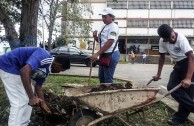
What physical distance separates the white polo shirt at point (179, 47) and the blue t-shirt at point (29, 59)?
88.8 inches

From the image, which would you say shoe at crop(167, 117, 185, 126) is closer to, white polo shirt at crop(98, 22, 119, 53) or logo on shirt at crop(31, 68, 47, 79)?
white polo shirt at crop(98, 22, 119, 53)

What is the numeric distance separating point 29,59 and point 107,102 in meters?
1.31

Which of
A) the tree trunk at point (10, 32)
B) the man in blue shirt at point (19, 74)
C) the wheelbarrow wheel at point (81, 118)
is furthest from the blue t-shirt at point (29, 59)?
the tree trunk at point (10, 32)

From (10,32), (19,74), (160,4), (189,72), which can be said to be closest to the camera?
(19,74)

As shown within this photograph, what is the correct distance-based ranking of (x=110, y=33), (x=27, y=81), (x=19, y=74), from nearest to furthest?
(x=27, y=81) < (x=19, y=74) < (x=110, y=33)

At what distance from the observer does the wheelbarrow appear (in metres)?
A: 5.17

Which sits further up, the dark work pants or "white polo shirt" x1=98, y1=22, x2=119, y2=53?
"white polo shirt" x1=98, y1=22, x2=119, y2=53

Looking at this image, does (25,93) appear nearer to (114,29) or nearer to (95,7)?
(114,29)

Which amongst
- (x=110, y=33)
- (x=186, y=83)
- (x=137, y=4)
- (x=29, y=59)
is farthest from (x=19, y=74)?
(x=137, y=4)

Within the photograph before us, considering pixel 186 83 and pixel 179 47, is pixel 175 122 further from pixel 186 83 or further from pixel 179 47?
pixel 179 47

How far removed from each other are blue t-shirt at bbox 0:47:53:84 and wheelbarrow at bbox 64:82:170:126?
0.62 metres

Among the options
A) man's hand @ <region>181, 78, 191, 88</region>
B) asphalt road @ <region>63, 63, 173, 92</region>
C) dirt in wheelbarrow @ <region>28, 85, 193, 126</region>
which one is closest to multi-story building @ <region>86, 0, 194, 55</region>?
asphalt road @ <region>63, 63, 173, 92</region>

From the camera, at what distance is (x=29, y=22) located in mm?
8711

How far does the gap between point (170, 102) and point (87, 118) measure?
3364 millimetres
